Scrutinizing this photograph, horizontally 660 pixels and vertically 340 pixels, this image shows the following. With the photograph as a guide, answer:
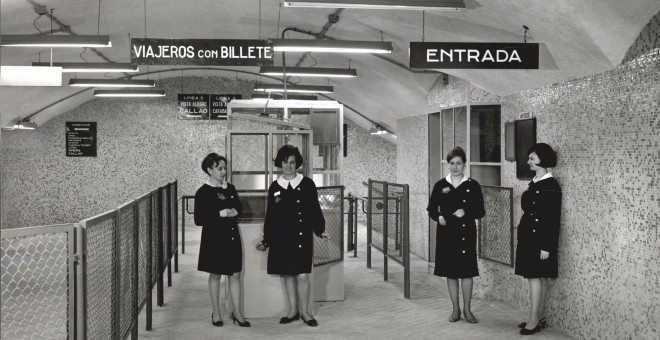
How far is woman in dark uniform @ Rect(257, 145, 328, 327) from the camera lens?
243 inches

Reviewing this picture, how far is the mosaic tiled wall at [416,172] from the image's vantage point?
10.4m

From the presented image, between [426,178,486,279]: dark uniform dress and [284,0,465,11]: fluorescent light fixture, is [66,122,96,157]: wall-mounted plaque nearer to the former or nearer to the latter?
[426,178,486,279]: dark uniform dress

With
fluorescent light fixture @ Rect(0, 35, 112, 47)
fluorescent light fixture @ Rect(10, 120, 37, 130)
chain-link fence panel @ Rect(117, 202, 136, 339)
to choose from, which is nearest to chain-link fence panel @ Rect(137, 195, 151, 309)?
chain-link fence panel @ Rect(117, 202, 136, 339)

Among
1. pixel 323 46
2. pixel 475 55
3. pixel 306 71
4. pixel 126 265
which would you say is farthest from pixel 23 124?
pixel 475 55

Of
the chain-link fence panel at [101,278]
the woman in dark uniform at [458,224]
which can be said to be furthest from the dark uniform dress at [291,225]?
the chain-link fence panel at [101,278]

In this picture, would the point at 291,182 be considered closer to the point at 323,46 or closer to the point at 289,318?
the point at 289,318

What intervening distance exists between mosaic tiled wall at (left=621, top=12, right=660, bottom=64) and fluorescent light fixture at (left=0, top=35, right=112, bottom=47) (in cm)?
509

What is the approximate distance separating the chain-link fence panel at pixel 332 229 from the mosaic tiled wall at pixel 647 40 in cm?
334

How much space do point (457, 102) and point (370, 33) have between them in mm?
1592

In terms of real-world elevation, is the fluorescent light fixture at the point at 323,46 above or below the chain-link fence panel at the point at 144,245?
above

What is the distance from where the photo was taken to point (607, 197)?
536cm

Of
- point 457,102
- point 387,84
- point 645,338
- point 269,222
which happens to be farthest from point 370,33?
point 645,338

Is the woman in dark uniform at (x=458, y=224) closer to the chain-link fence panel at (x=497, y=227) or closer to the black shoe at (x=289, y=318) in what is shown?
the chain-link fence panel at (x=497, y=227)

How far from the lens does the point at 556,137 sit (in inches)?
245
